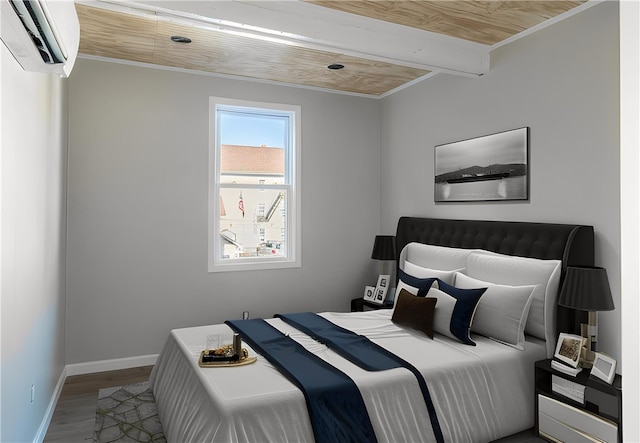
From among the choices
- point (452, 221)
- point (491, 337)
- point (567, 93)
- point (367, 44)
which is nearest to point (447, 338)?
point (491, 337)

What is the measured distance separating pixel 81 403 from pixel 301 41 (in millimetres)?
3087

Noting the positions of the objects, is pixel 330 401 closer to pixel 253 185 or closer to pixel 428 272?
pixel 428 272

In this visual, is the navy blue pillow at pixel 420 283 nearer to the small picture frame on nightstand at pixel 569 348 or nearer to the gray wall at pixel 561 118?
the gray wall at pixel 561 118

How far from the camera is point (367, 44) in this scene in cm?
319

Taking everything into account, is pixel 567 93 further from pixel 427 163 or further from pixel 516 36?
pixel 427 163

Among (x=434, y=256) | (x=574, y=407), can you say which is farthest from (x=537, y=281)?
(x=434, y=256)

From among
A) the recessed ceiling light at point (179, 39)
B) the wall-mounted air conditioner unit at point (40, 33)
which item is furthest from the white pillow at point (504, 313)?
the recessed ceiling light at point (179, 39)

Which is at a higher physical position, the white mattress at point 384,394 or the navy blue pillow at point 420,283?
the navy blue pillow at point 420,283

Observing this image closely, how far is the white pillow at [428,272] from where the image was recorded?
3.49 m

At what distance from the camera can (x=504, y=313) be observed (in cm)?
294

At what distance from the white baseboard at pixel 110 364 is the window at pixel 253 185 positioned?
102 centimetres

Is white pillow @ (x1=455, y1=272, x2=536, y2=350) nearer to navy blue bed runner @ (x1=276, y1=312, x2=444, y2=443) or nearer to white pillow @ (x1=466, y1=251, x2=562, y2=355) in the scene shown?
white pillow @ (x1=466, y1=251, x2=562, y2=355)

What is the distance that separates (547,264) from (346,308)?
8.12 feet

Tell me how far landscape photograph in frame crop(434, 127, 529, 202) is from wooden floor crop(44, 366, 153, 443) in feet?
10.4
